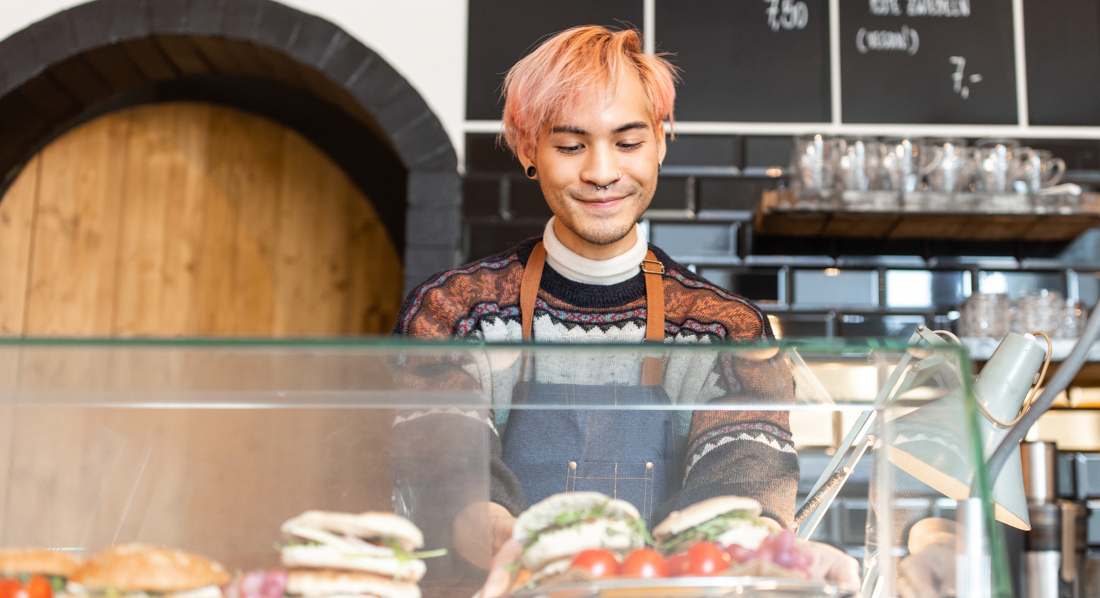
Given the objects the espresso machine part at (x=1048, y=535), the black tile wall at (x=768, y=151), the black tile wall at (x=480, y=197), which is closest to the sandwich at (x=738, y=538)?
the espresso machine part at (x=1048, y=535)

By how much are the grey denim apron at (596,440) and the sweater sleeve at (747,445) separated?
0.07 ft

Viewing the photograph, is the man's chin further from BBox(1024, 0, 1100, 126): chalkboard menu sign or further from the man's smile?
BBox(1024, 0, 1100, 126): chalkboard menu sign

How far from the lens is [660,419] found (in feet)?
2.34

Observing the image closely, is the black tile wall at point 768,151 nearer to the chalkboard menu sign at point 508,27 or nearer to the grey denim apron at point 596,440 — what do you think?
the chalkboard menu sign at point 508,27

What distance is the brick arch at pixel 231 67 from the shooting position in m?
2.47

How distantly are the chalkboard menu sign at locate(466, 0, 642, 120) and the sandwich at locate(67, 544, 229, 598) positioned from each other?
2.11 m

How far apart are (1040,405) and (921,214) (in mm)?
1709

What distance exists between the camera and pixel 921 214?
7.73ft

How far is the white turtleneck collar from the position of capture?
1.13 meters

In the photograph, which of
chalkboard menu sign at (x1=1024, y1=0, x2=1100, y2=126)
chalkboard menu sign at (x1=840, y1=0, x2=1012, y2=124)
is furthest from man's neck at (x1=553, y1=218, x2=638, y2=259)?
chalkboard menu sign at (x1=1024, y1=0, x2=1100, y2=126)

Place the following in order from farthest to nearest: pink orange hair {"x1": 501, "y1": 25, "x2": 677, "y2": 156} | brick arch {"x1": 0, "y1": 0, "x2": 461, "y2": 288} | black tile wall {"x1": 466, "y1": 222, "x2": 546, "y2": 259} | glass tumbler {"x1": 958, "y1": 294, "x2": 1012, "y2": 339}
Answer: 1. black tile wall {"x1": 466, "y1": 222, "x2": 546, "y2": 259}
2. brick arch {"x1": 0, "y1": 0, "x2": 461, "y2": 288}
3. glass tumbler {"x1": 958, "y1": 294, "x2": 1012, "y2": 339}
4. pink orange hair {"x1": 501, "y1": 25, "x2": 677, "y2": 156}

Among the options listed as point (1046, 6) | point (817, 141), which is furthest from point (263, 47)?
point (1046, 6)

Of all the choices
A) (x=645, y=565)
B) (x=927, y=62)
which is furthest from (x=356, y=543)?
(x=927, y=62)

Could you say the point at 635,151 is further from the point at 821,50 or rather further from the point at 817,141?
the point at 821,50
